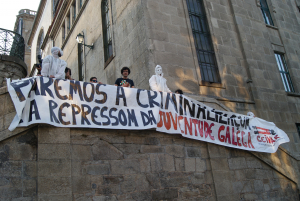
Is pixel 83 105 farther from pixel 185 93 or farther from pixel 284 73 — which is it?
pixel 284 73

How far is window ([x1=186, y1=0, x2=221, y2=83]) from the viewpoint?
37.8ft

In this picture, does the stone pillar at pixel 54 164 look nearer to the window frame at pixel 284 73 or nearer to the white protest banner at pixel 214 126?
the white protest banner at pixel 214 126

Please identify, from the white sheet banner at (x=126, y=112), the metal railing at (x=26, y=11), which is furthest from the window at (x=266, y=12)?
the metal railing at (x=26, y=11)

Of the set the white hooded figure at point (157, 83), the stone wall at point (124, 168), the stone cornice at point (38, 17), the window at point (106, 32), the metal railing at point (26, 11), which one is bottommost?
the stone wall at point (124, 168)

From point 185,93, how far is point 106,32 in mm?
6097

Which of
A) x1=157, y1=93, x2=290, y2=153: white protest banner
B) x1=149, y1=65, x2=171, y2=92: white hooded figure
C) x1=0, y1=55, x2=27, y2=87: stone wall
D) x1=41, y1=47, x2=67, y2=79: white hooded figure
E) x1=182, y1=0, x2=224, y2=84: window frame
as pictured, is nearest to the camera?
x1=41, y1=47, x2=67, y2=79: white hooded figure

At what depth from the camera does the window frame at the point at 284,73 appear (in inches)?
549

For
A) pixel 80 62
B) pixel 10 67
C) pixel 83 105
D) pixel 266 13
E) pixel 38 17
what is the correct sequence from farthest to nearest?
pixel 38 17
pixel 80 62
pixel 266 13
pixel 10 67
pixel 83 105

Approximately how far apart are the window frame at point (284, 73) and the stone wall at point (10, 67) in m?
11.7

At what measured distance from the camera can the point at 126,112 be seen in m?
7.32

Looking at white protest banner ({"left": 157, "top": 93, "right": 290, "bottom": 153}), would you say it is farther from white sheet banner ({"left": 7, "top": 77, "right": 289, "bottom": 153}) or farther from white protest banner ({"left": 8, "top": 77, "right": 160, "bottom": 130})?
white protest banner ({"left": 8, "top": 77, "right": 160, "bottom": 130})

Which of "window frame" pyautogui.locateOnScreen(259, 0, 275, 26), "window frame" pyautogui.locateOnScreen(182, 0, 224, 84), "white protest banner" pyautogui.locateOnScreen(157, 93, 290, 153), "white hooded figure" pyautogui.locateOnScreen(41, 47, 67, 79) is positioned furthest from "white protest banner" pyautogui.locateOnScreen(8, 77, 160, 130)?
"window frame" pyautogui.locateOnScreen(259, 0, 275, 26)

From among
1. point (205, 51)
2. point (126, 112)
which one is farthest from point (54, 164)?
point (205, 51)

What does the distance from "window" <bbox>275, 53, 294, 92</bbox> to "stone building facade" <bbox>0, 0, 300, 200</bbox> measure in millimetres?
58
